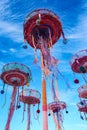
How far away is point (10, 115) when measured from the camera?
29562 millimetres

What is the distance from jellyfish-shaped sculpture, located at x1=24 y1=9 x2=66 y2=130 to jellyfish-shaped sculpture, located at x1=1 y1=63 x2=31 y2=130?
6.22 metres

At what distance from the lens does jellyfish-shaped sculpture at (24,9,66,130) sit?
1986cm

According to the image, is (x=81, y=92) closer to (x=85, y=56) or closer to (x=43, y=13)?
(x=85, y=56)

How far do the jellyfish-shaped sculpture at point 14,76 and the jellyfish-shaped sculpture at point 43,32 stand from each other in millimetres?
6223

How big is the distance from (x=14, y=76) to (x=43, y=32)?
9611mm

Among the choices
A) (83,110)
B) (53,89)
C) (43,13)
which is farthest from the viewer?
(83,110)

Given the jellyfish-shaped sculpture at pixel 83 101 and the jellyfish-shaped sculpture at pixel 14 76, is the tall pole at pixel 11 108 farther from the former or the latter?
the jellyfish-shaped sculpture at pixel 83 101

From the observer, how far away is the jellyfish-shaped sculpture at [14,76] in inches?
1104

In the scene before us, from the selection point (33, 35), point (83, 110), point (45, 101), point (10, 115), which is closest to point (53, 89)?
point (45, 101)

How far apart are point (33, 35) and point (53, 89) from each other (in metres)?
7.78

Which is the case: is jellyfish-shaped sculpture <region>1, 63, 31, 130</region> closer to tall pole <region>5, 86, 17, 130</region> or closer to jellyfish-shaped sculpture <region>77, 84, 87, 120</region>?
tall pole <region>5, 86, 17, 130</region>

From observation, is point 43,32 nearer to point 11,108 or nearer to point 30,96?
point 11,108

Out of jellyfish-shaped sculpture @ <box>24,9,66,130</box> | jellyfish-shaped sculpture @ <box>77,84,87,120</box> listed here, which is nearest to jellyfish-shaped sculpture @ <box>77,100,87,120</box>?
jellyfish-shaped sculpture @ <box>77,84,87,120</box>

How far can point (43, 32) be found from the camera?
22109 mm
